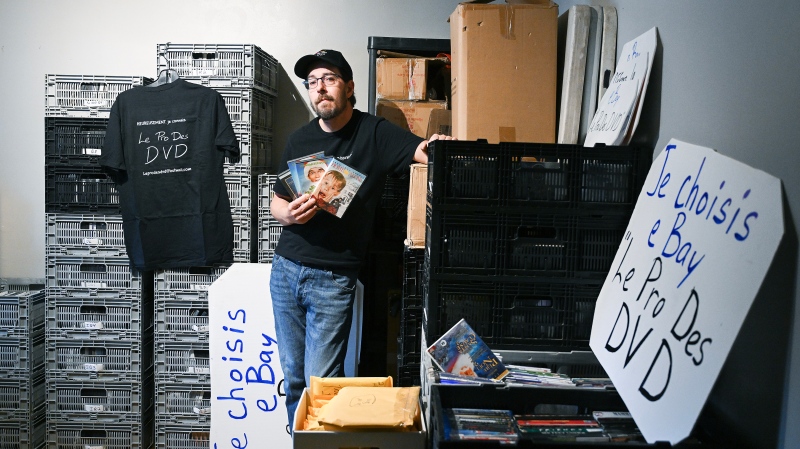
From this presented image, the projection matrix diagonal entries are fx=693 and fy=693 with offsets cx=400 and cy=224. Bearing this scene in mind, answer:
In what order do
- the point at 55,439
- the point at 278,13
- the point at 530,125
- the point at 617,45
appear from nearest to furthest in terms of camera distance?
the point at 617,45 → the point at 530,125 → the point at 55,439 → the point at 278,13

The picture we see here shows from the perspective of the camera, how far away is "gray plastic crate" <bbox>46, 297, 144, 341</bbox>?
11.6 ft

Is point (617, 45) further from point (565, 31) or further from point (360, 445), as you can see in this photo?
point (360, 445)

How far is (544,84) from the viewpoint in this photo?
8.04ft

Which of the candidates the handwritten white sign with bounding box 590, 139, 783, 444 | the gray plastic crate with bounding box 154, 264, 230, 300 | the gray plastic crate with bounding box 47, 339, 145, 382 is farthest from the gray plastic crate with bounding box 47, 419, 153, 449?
the handwritten white sign with bounding box 590, 139, 783, 444

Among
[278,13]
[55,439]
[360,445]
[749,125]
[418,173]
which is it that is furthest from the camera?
[278,13]

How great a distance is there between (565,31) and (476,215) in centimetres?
114

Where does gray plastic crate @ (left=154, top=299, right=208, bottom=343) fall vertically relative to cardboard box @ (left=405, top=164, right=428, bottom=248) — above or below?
below

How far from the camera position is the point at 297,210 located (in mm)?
2586

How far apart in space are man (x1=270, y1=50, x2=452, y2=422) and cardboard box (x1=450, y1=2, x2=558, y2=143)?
31cm

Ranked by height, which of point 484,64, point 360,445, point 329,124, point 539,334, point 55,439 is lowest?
point 55,439

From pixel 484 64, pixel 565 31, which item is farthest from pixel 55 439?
pixel 565 31

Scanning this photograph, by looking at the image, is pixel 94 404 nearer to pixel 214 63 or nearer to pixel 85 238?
pixel 85 238

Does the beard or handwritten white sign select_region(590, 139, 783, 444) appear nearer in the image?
handwritten white sign select_region(590, 139, 783, 444)

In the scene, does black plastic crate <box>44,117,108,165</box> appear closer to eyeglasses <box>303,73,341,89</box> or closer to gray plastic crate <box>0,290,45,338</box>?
gray plastic crate <box>0,290,45,338</box>
